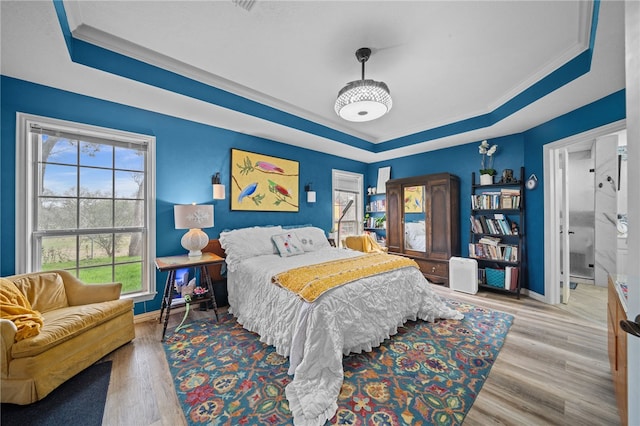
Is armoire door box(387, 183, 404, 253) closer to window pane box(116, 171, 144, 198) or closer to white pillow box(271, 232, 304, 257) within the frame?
white pillow box(271, 232, 304, 257)

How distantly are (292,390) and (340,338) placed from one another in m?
0.46

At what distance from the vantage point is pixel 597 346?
2.20 meters

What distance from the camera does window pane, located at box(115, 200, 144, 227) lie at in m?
2.72

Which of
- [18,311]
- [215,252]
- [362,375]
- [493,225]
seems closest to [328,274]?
[362,375]

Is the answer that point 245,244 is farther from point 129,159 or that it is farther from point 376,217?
point 376,217

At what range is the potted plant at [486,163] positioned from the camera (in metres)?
3.78

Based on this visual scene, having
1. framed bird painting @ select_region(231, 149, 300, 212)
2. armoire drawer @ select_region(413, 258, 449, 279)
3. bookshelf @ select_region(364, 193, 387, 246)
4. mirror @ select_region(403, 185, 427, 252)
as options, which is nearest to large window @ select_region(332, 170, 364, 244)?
bookshelf @ select_region(364, 193, 387, 246)

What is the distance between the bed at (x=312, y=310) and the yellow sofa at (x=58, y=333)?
42.3 inches

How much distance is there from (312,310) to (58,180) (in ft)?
9.17

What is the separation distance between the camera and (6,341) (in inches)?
58.1

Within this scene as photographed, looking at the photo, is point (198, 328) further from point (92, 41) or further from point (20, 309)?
point (92, 41)

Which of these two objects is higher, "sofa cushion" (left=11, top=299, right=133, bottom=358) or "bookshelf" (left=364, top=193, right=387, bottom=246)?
"bookshelf" (left=364, top=193, right=387, bottom=246)

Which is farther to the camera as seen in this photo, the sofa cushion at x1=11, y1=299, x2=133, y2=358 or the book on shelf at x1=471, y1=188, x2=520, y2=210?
the book on shelf at x1=471, y1=188, x2=520, y2=210

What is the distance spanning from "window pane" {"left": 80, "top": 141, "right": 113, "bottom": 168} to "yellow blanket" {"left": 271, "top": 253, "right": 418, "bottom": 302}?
7.42 ft
